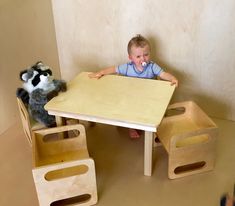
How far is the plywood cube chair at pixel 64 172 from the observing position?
1064 mm

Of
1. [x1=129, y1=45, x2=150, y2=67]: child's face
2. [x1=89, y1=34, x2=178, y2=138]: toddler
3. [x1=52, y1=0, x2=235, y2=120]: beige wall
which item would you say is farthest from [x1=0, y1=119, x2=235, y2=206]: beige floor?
[x1=129, y1=45, x2=150, y2=67]: child's face

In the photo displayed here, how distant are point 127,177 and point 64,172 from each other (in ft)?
0.94

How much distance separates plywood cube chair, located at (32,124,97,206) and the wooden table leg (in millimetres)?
249

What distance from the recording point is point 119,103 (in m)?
1.24

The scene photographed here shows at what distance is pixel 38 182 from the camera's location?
41.7 inches

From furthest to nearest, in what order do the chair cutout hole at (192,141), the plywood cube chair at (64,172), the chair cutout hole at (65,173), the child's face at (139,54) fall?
the child's face at (139,54) → the chair cutout hole at (192,141) → the chair cutout hole at (65,173) → the plywood cube chair at (64,172)

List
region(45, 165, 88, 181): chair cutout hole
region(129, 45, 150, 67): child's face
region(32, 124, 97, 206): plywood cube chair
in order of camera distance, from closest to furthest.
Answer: region(32, 124, 97, 206): plywood cube chair → region(45, 165, 88, 181): chair cutout hole → region(129, 45, 150, 67): child's face

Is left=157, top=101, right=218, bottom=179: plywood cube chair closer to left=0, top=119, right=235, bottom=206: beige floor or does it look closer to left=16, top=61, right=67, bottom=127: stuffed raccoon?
left=0, top=119, right=235, bottom=206: beige floor

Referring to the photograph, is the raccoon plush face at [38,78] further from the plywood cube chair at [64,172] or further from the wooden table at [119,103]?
the plywood cube chair at [64,172]

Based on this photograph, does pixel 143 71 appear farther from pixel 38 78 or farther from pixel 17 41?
pixel 17 41

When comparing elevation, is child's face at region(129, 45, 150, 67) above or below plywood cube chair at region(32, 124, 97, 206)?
above

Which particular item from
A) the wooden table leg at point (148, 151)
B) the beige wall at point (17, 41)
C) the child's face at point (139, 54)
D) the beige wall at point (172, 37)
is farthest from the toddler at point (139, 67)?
the beige wall at point (17, 41)

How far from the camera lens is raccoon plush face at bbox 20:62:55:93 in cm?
136

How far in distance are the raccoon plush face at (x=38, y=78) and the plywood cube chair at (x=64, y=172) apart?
0.23 metres
